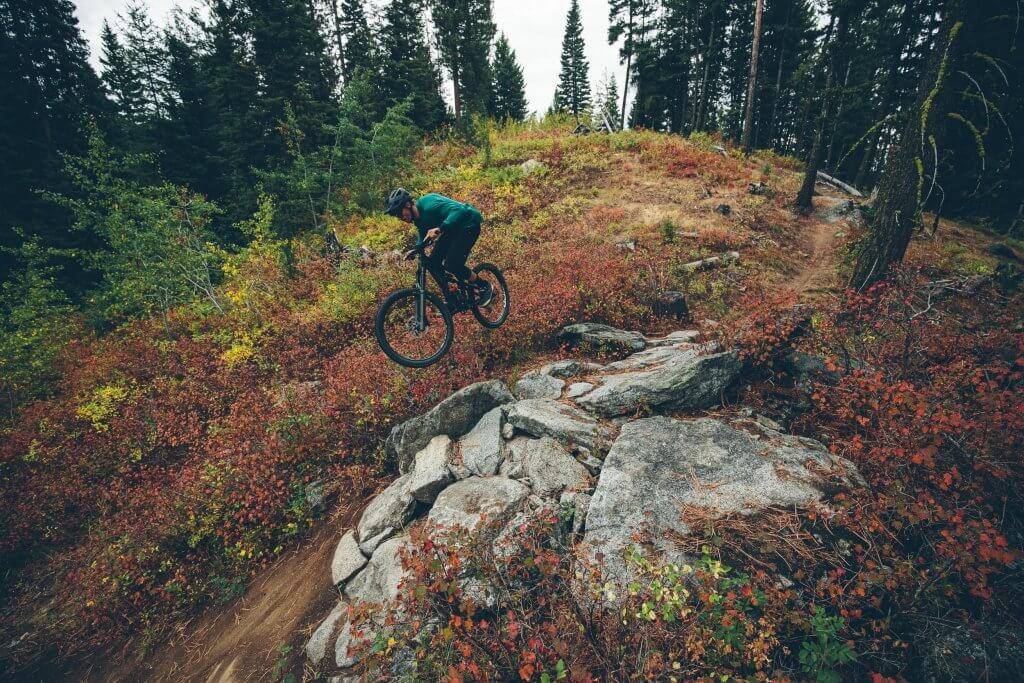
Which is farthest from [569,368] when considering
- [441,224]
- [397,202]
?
[397,202]

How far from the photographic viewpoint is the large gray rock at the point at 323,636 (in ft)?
14.4

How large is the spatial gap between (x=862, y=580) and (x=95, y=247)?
31.3 metres

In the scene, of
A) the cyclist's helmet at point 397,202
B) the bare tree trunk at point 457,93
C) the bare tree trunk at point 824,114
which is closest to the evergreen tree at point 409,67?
the bare tree trunk at point 457,93

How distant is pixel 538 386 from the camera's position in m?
6.49

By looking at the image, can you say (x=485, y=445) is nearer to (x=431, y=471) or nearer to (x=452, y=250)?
(x=431, y=471)

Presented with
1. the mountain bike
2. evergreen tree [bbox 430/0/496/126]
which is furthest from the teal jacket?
evergreen tree [bbox 430/0/496/126]

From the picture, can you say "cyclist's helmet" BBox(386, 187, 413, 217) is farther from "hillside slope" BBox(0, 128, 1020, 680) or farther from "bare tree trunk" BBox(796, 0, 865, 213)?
"bare tree trunk" BBox(796, 0, 865, 213)

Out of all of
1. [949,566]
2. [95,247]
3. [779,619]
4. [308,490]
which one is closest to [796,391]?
[949,566]

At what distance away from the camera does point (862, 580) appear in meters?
3.27

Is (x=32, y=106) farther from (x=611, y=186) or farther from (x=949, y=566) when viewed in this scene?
(x=949, y=566)

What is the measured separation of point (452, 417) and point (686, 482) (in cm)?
359

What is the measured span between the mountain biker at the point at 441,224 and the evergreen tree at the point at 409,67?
953 inches

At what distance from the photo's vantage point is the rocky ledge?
13.2ft

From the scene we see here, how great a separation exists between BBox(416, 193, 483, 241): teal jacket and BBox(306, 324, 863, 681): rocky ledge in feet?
8.87
